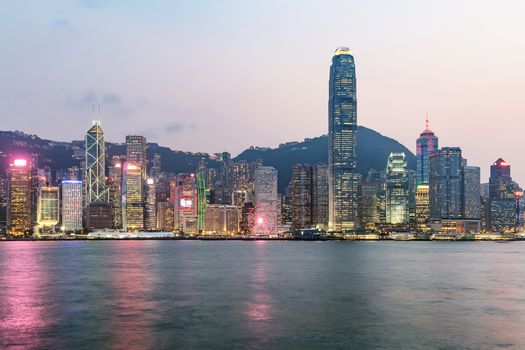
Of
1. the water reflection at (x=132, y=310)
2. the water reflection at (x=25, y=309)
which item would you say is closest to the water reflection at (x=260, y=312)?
the water reflection at (x=132, y=310)

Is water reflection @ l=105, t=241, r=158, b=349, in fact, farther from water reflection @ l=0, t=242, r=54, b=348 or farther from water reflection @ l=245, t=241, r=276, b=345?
water reflection @ l=245, t=241, r=276, b=345

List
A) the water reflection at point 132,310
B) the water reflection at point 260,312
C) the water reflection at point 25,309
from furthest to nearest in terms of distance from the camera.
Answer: the water reflection at point 260,312
the water reflection at point 25,309
the water reflection at point 132,310

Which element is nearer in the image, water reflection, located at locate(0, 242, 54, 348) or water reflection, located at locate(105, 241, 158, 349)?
water reflection, located at locate(105, 241, 158, 349)

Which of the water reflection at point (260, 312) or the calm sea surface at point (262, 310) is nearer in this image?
the calm sea surface at point (262, 310)

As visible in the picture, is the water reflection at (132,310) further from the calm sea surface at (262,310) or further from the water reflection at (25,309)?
the water reflection at (25,309)

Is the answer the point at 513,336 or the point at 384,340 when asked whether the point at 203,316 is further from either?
the point at 513,336

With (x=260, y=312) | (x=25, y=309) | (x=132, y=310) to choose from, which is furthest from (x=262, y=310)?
(x=25, y=309)

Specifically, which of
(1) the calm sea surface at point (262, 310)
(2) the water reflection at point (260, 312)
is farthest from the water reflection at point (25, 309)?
(2) the water reflection at point (260, 312)

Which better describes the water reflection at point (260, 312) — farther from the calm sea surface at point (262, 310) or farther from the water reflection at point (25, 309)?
the water reflection at point (25, 309)

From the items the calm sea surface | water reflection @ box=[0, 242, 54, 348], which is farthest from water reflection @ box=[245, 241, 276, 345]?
water reflection @ box=[0, 242, 54, 348]

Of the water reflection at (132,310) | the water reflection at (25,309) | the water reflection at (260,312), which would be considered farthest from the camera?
the water reflection at (260,312)

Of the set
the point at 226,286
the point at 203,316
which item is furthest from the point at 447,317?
the point at 226,286

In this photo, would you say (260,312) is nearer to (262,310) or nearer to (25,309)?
(262,310)

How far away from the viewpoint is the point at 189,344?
51.4m
